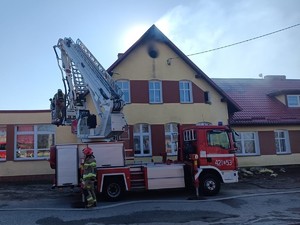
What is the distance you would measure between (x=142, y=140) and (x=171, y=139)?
5.62ft

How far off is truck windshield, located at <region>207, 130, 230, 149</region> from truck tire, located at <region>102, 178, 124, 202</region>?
3.63 meters

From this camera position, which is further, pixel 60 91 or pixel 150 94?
pixel 150 94

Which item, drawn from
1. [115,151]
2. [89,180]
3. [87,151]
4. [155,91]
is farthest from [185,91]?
[89,180]

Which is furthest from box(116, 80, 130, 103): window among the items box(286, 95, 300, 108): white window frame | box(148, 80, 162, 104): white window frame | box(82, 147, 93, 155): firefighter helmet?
box(286, 95, 300, 108): white window frame

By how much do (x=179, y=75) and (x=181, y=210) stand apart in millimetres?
11475

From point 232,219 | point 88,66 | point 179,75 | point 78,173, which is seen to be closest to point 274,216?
point 232,219

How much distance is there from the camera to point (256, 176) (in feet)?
60.9

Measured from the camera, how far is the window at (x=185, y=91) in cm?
1977

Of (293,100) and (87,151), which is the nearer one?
(87,151)

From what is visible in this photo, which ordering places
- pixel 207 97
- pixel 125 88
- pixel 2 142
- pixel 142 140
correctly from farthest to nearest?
pixel 207 97, pixel 125 88, pixel 142 140, pixel 2 142

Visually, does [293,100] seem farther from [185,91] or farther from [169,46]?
[169,46]

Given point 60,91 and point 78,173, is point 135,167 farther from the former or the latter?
point 60,91

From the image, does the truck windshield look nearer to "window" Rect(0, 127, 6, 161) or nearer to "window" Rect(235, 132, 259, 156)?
"window" Rect(235, 132, 259, 156)

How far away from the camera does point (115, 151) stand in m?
11.6
